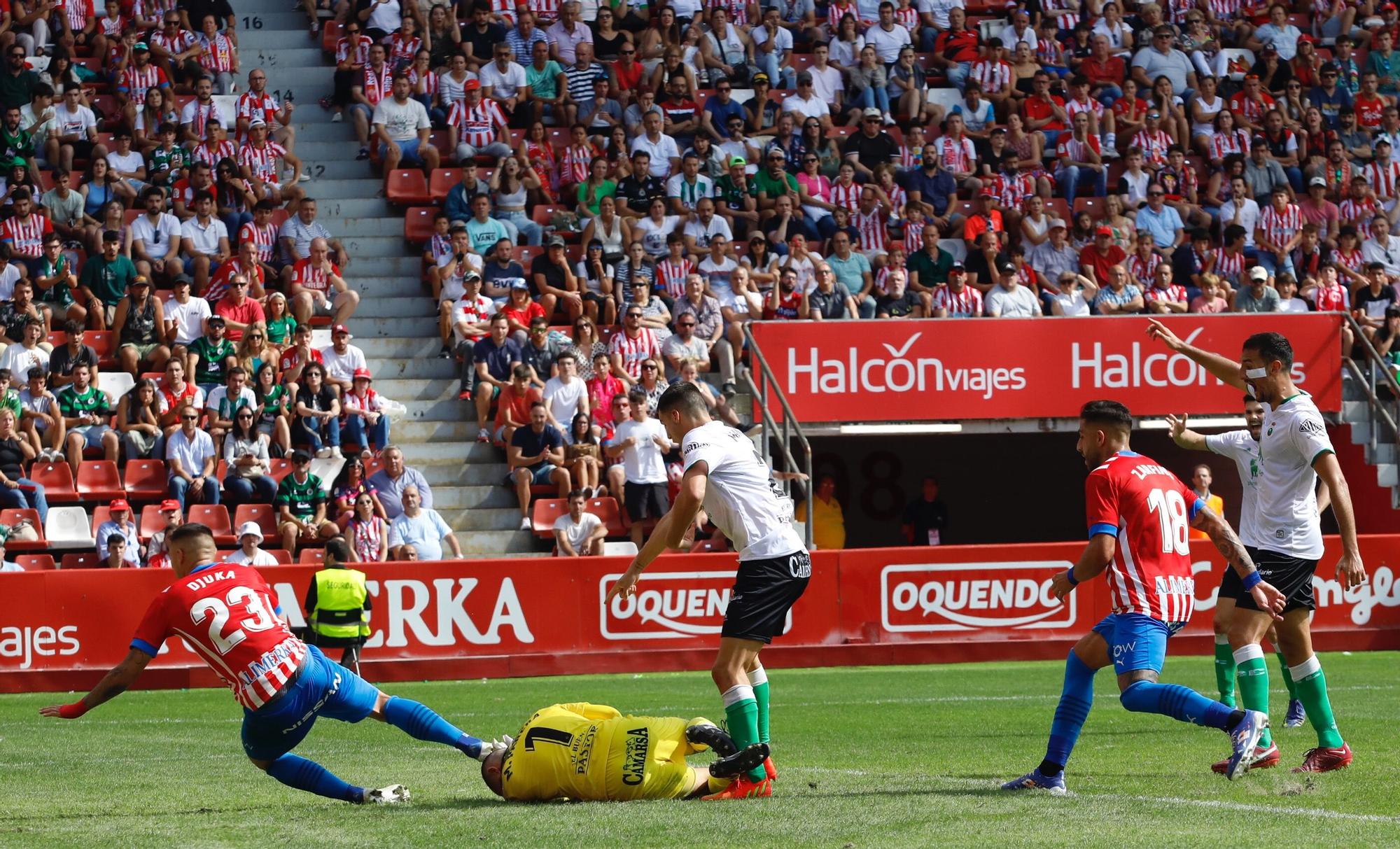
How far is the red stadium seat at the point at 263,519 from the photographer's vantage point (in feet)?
62.1

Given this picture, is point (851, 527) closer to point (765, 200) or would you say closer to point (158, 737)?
point (765, 200)

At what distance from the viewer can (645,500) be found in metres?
19.6

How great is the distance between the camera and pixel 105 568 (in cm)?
1738

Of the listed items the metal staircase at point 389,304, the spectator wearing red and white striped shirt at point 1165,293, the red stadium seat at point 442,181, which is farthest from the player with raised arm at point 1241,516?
the red stadium seat at point 442,181

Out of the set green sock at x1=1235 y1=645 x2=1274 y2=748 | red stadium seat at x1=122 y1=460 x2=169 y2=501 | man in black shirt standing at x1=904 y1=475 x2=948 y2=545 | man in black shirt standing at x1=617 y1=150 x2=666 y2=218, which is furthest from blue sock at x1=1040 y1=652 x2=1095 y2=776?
man in black shirt standing at x1=617 y1=150 x2=666 y2=218

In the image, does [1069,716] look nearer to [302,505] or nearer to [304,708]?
[304,708]

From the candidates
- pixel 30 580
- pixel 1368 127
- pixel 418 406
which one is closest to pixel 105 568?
pixel 30 580

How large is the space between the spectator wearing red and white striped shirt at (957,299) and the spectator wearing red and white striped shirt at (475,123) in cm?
631

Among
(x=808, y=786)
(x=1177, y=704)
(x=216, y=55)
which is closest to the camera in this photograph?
(x=1177, y=704)

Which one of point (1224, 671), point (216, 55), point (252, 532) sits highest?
point (216, 55)

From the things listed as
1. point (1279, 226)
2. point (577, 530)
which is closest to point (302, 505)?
point (577, 530)

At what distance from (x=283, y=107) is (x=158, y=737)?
14031mm

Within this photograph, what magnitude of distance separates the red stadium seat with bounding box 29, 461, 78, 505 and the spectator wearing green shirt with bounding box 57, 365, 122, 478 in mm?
217

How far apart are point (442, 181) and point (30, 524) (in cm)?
757
